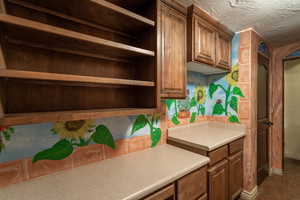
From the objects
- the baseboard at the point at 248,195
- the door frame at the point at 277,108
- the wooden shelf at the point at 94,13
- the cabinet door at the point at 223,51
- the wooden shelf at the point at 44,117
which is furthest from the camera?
the door frame at the point at 277,108

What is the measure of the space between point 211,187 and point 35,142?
1.48 metres

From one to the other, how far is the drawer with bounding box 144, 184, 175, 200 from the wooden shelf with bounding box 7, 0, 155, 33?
3.89 ft

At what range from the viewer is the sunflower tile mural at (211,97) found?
6.10ft

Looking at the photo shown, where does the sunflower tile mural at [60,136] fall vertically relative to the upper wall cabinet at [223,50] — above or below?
below

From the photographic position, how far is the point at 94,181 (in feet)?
2.83

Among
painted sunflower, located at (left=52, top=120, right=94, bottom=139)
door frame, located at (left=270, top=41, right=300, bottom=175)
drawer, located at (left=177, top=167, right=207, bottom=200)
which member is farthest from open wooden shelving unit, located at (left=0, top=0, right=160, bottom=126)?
door frame, located at (left=270, top=41, right=300, bottom=175)

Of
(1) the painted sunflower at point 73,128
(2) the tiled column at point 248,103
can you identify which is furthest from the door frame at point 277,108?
(1) the painted sunflower at point 73,128

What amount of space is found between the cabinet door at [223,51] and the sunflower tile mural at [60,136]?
49.5 inches

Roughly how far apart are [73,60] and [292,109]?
432cm

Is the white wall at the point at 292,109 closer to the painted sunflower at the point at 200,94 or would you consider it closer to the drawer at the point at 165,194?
the painted sunflower at the point at 200,94

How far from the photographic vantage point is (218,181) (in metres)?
1.36

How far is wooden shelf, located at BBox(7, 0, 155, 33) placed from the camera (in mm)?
819

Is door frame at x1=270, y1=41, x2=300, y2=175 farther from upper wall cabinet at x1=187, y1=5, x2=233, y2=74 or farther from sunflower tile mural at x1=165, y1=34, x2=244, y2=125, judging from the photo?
upper wall cabinet at x1=187, y1=5, x2=233, y2=74

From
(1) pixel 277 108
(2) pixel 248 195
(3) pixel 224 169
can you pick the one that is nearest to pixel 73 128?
(3) pixel 224 169
